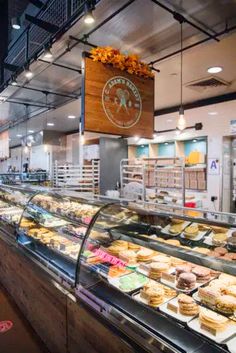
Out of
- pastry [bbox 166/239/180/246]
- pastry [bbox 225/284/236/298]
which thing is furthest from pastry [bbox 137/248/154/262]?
pastry [bbox 225/284/236/298]

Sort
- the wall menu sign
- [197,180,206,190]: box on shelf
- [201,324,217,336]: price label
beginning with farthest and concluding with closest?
[197,180,206,190]: box on shelf → the wall menu sign → [201,324,217,336]: price label

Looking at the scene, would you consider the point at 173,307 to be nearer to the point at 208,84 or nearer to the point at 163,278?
the point at 163,278

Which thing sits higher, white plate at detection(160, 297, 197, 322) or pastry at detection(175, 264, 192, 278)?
pastry at detection(175, 264, 192, 278)

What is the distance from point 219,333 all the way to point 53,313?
1416 mm

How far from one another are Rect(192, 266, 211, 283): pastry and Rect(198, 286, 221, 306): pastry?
14cm

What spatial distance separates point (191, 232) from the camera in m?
2.31

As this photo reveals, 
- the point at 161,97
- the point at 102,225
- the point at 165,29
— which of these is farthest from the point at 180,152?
the point at 102,225

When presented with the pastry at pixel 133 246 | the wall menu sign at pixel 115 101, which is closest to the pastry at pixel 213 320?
the pastry at pixel 133 246

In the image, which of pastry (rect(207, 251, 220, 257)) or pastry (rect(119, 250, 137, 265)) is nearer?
pastry (rect(207, 251, 220, 257))

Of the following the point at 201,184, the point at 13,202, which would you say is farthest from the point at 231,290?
the point at 201,184

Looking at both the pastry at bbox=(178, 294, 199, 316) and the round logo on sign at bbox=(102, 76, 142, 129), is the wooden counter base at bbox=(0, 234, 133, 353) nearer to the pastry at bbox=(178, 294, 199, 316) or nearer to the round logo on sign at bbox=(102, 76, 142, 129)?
the pastry at bbox=(178, 294, 199, 316)

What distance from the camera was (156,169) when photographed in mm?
5344

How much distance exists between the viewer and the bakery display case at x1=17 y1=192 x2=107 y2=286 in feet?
8.46

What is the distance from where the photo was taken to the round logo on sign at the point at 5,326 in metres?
2.87
